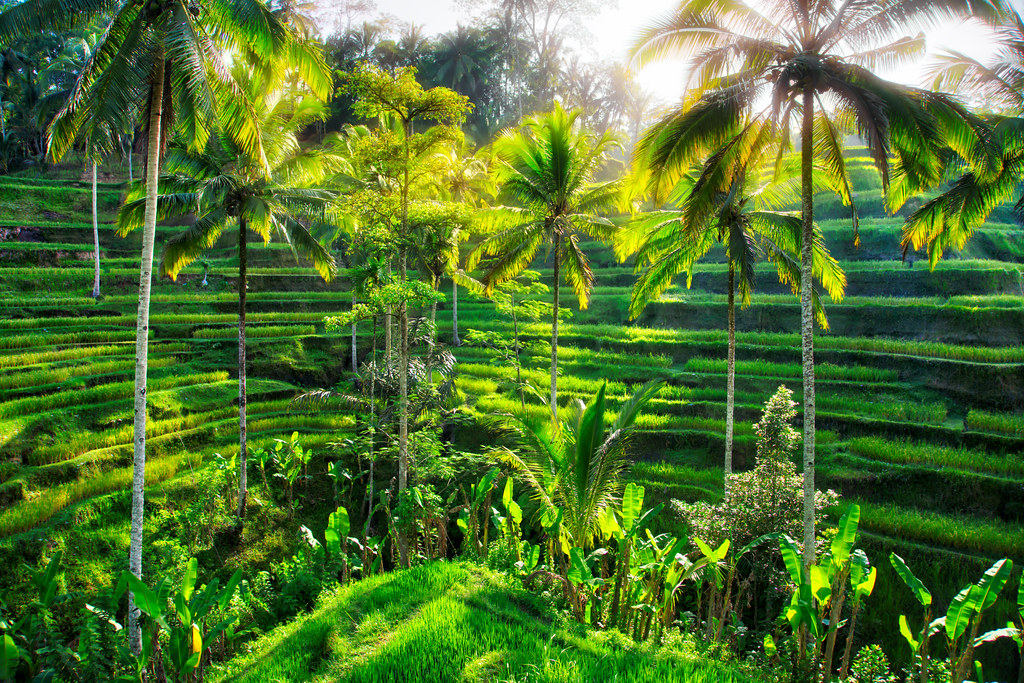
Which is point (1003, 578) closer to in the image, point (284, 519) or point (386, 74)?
point (386, 74)

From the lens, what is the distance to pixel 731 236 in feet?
33.4

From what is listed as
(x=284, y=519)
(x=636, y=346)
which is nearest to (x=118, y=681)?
(x=284, y=519)

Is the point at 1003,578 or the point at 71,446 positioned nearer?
the point at 1003,578

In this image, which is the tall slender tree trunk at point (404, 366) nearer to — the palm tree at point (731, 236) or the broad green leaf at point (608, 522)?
the broad green leaf at point (608, 522)

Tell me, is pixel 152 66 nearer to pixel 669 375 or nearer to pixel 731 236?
pixel 731 236

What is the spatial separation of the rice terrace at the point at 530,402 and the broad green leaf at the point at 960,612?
5 centimetres

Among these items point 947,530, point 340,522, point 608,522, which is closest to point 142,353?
point 340,522

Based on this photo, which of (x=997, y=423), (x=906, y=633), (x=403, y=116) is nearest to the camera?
(x=906, y=633)

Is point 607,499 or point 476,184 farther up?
point 476,184

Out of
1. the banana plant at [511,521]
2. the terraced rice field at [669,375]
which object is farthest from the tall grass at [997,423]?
the banana plant at [511,521]

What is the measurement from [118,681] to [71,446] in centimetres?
743

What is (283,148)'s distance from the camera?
12.5 metres

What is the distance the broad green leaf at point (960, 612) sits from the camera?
567 centimetres

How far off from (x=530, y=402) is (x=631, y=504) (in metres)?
8.74
